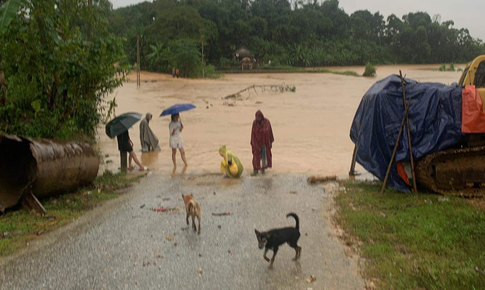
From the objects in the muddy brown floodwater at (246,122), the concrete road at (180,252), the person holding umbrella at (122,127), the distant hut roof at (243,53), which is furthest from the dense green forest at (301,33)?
the concrete road at (180,252)

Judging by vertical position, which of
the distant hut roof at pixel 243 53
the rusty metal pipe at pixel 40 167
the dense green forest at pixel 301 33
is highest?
the dense green forest at pixel 301 33

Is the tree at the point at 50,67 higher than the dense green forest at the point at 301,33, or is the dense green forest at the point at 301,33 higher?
the dense green forest at the point at 301,33

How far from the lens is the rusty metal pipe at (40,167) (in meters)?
7.90

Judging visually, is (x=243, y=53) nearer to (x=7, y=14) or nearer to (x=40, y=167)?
(x=7, y=14)

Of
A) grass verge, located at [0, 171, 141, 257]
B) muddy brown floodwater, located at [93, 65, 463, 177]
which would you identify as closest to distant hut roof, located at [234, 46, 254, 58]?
muddy brown floodwater, located at [93, 65, 463, 177]

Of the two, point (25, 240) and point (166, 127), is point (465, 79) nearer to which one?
point (25, 240)

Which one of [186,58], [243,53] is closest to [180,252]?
[186,58]

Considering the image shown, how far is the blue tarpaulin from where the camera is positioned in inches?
335

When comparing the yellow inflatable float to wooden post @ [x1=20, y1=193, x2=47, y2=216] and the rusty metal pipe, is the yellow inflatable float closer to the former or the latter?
the rusty metal pipe

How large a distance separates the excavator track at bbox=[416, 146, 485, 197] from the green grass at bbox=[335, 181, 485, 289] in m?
0.35

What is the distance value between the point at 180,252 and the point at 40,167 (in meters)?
3.31

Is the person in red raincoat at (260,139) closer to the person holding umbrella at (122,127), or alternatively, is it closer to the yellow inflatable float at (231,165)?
the yellow inflatable float at (231,165)

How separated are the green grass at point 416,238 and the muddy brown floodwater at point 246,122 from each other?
4.48 metres

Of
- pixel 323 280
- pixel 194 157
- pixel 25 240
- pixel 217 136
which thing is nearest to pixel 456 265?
pixel 323 280
